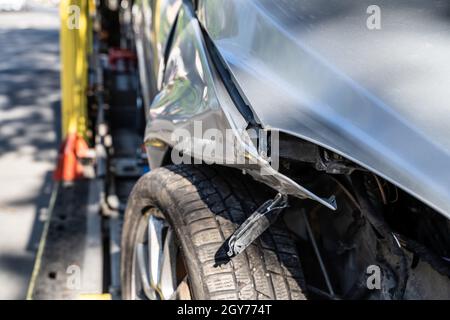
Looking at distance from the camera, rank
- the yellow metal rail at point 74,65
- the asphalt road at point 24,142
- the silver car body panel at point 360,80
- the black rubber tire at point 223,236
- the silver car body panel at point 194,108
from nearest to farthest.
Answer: the silver car body panel at point 360,80 < the silver car body panel at point 194,108 < the black rubber tire at point 223,236 < the asphalt road at point 24,142 < the yellow metal rail at point 74,65

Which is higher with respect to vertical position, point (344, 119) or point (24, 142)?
point (344, 119)

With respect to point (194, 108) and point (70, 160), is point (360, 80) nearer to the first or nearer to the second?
point (194, 108)

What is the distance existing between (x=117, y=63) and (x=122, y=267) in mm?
2799

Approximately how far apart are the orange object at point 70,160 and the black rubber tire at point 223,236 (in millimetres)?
2124

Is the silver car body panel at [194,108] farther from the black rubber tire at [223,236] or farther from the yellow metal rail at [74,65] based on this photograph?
the yellow metal rail at [74,65]

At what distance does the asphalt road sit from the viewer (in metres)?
3.36

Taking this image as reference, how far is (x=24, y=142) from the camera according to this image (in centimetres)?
479

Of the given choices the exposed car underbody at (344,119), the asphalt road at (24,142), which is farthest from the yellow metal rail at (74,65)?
the exposed car underbody at (344,119)

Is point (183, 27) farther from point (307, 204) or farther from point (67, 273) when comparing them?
point (67, 273)

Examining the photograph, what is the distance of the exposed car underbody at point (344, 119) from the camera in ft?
3.89

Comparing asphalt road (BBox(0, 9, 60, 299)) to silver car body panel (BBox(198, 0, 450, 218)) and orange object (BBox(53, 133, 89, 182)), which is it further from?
silver car body panel (BBox(198, 0, 450, 218))

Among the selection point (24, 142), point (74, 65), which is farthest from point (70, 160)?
point (24, 142)

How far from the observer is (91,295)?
8.59 ft

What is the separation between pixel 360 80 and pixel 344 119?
0.31 feet
